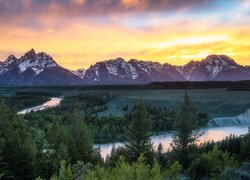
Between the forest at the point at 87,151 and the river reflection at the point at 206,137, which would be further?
the river reflection at the point at 206,137

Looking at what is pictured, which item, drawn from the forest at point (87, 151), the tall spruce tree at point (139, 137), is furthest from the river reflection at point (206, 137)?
the tall spruce tree at point (139, 137)

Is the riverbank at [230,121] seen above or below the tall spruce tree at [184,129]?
below

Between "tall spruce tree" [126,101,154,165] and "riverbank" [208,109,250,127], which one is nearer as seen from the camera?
"tall spruce tree" [126,101,154,165]

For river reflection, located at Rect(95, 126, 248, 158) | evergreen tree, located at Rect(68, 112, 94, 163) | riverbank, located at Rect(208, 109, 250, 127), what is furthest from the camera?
riverbank, located at Rect(208, 109, 250, 127)

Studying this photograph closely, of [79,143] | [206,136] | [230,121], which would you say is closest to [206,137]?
[206,136]

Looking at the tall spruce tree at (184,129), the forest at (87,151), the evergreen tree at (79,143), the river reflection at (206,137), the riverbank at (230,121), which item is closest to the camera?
the forest at (87,151)

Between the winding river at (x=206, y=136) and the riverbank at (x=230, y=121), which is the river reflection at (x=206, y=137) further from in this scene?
the riverbank at (x=230, y=121)

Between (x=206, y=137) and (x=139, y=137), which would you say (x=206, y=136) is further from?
(x=139, y=137)

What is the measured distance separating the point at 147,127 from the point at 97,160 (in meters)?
7.23

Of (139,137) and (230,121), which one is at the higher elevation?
(139,137)

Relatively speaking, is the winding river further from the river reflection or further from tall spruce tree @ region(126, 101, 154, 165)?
tall spruce tree @ region(126, 101, 154, 165)

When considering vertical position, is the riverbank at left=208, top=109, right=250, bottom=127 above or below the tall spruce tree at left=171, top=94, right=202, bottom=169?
below

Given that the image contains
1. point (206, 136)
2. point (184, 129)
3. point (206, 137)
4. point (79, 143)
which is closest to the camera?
point (79, 143)

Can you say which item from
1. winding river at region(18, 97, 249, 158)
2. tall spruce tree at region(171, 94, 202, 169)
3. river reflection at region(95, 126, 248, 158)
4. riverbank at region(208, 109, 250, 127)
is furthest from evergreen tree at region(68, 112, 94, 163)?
riverbank at region(208, 109, 250, 127)
